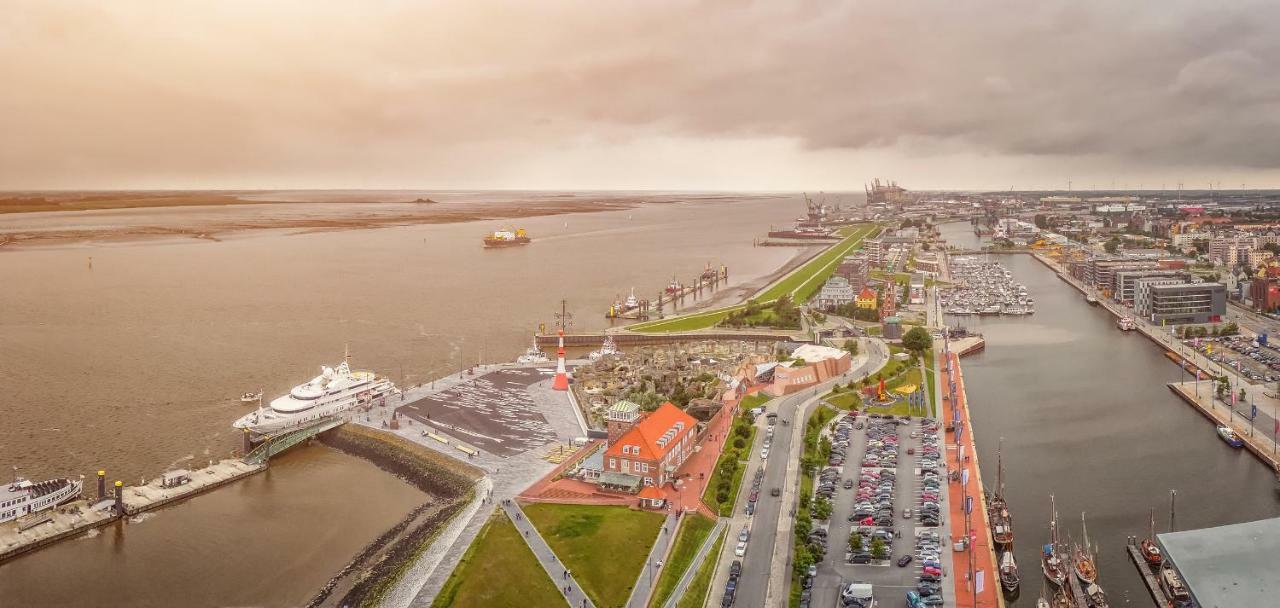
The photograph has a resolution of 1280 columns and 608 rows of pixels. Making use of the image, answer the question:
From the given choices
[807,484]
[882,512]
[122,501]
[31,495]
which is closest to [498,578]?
[807,484]

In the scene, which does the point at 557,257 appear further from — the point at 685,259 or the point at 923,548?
the point at 923,548

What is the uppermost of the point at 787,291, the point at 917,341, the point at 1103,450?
the point at 787,291

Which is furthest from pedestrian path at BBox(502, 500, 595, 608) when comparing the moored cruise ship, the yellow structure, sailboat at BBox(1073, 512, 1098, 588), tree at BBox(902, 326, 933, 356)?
the yellow structure

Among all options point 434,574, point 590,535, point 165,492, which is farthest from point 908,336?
point 165,492

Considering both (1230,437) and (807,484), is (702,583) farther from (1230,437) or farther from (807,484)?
(1230,437)

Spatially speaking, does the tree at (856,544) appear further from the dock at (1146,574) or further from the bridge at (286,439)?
the bridge at (286,439)

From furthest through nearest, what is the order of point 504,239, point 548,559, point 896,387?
1. point 504,239
2. point 896,387
3. point 548,559
